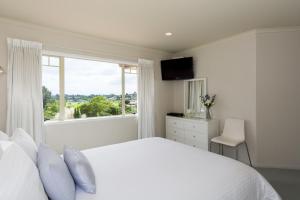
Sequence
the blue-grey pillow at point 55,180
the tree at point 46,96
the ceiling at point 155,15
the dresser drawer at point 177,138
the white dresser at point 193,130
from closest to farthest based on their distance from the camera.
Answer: the blue-grey pillow at point 55,180 < the ceiling at point 155,15 < the tree at point 46,96 < the white dresser at point 193,130 < the dresser drawer at point 177,138

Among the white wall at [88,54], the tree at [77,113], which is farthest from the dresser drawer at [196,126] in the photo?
the tree at [77,113]

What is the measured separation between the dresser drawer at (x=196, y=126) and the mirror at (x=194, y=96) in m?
0.40

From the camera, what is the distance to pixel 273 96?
310 cm

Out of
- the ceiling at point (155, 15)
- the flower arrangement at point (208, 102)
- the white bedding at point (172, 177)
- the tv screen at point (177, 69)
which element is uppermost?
the ceiling at point (155, 15)

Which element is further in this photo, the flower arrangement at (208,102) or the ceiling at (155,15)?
the flower arrangement at (208,102)

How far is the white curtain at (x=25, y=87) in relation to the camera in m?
2.63

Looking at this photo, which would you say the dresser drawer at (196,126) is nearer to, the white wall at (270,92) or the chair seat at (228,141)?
the chair seat at (228,141)

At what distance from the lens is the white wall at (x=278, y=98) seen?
9.89ft

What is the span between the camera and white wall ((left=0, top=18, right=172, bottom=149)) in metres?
2.67

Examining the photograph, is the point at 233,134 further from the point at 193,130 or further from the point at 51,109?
the point at 51,109

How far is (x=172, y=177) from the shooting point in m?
1.44

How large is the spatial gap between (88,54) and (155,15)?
1.55m

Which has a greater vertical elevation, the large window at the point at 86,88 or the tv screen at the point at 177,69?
the tv screen at the point at 177,69

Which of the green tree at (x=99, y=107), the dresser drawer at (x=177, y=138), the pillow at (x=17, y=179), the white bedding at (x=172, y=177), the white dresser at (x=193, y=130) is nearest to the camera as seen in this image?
the pillow at (x=17, y=179)
